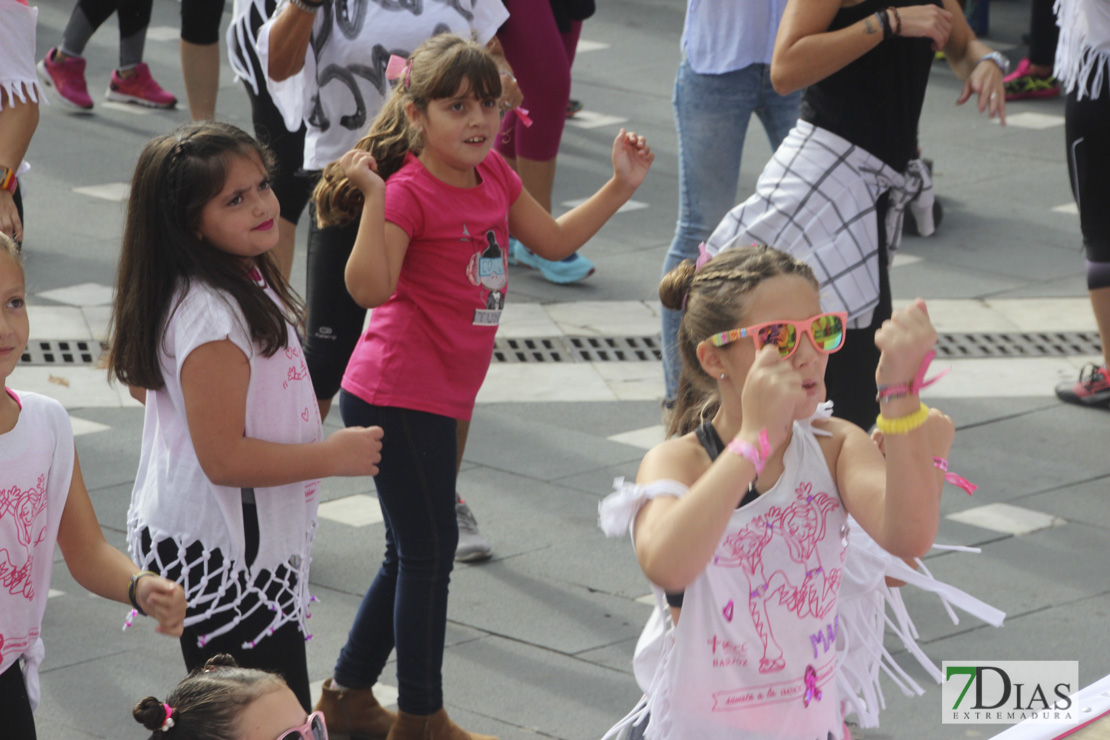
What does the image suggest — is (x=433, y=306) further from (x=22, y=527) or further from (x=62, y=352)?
(x=62, y=352)

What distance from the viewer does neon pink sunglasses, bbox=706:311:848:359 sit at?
2283mm

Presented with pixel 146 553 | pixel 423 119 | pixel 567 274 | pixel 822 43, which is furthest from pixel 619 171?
pixel 567 274

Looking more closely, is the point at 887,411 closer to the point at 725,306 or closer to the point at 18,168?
the point at 725,306

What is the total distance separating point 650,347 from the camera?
6.04 metres

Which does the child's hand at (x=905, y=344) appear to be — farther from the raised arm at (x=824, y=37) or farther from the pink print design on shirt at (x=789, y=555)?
the raised arm at (x=824, y=37)

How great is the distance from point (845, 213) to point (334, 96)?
142 cm

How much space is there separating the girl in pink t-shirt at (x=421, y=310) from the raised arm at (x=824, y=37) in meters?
0.62

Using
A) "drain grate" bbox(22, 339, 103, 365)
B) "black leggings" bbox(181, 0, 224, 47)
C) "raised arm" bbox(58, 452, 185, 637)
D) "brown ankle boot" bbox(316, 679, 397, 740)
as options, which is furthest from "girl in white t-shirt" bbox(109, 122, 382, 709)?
"black leggings" bbox(181, 0, 224, 47)

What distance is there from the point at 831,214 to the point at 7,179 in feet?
6.40

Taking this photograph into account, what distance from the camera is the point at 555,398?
18.0 feet

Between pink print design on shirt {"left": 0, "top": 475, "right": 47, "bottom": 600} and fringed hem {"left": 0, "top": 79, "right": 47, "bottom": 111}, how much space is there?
4.76 feet

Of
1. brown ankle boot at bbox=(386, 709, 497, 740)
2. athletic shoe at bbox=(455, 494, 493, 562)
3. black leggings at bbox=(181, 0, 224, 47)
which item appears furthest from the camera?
black leggings at bbox=(181, 0, 224, 47)

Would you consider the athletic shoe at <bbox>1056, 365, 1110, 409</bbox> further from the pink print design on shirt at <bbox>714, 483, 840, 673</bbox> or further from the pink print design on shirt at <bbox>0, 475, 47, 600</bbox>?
the pink print design on shirt at <bbox>0, 475, 47, 600</bbox>

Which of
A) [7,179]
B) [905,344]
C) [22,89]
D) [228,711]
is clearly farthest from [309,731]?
[22,89]
